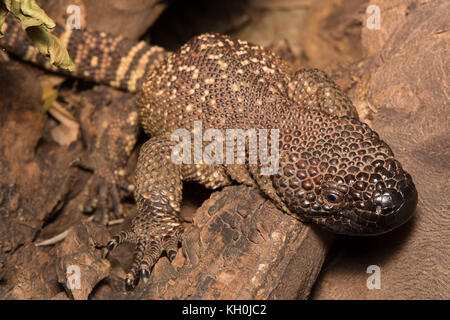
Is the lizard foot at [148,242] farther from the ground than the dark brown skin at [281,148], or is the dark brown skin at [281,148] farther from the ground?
the dark brown skin at [281,148]

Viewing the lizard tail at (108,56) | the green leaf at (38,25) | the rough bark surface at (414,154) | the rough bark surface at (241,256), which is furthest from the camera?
the lizard tail at (108,56)

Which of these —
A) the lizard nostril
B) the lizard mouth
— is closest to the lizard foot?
the lizard mouth

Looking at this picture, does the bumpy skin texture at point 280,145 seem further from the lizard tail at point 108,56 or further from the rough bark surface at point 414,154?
the lizard tail at point 108,56

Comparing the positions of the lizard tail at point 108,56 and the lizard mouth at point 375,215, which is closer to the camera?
the lizard mouth at point 375,215

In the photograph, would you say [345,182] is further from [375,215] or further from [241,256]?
[241,256]

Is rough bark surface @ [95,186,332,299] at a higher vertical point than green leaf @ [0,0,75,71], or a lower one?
lower

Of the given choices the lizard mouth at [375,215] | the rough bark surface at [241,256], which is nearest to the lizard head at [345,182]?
the lizard mouth at [375,215]

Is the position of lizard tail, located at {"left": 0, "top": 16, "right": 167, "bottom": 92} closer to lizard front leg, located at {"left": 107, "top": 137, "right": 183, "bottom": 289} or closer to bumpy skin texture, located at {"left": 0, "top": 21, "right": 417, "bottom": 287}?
bumpy skin texture, located at {"left": 0, "top": 21, "right": 417, "bottom": 287}
